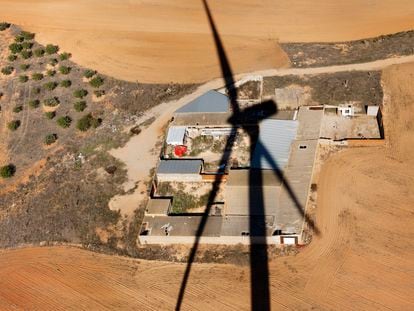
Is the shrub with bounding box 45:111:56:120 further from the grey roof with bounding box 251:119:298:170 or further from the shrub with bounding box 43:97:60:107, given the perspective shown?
the grey roof with bounding box 251:119:298:170

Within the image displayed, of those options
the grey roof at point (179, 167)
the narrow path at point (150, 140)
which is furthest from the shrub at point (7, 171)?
the grey roof at point (179, 167)

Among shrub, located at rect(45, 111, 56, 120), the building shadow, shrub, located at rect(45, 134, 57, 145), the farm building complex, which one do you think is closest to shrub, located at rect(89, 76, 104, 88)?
shrub, located at rect(45, 111, 56, 120)

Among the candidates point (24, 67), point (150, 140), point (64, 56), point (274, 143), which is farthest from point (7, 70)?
point (274, 143)

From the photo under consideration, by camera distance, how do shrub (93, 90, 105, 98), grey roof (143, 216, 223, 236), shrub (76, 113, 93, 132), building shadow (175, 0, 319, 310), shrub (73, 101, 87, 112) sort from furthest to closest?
shrub (93, 90, 105, 98)
shrub (73, 101, 87, 112)
shrub (76, 113, 93, 132)
grey roof (143, 216, 223, 236)
building shadow (175, 0, 319, 310)

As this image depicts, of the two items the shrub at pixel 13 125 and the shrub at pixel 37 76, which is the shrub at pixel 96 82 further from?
the shrub at pixel 13 125

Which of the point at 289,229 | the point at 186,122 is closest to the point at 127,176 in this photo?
the point at 186,122

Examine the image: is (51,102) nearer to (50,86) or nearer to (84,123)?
(50,86)

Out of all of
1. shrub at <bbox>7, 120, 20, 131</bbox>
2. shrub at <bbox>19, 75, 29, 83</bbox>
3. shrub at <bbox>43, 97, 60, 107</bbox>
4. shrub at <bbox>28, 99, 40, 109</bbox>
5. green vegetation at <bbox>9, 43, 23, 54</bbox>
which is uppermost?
green vegetation at <bbox>9, 43, 23, 54</bbox>
